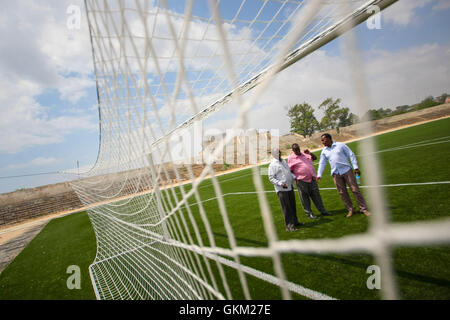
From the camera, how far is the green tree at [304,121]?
138 feet

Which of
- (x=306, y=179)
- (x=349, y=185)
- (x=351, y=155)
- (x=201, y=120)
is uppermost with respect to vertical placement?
(x=201, y=120)

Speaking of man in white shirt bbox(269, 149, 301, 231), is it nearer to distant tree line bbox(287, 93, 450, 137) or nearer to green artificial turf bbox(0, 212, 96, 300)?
green artificial turf bbox(0, 212, 96, 300)

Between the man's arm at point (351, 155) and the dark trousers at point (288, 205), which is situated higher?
the man's arm at point (351, 155)

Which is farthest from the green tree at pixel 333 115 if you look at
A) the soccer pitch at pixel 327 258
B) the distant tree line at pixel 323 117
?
the soccer pitch at pixel 327 258

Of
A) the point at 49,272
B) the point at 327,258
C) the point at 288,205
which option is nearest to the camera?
the point at 327,258

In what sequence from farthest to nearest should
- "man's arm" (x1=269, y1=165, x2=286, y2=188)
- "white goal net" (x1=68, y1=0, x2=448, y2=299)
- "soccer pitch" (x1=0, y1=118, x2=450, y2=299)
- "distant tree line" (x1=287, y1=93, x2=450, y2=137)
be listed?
"distant tree line" (x1=287, y1=93, x2=450, y2=137) < "man's arm" (x1=269, y1=165, x2=286, y2=188) < "soccer pitch" (x1=0, y1=118, x2=450, y2=299) < "white goal net" (x1=68, y1=0, x2=448, y2=299)

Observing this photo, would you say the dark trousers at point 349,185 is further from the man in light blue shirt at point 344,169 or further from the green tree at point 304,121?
the green tree at point 304,121

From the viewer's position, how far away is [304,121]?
42.6 metres

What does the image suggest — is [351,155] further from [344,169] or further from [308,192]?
[308,192]

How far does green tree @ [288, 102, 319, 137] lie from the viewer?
138 feet

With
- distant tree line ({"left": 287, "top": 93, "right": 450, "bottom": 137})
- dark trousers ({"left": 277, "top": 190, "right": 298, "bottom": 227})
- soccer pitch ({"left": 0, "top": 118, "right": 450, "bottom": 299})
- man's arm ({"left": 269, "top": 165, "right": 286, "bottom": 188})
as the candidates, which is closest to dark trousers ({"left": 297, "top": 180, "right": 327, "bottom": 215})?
soccer pitch ({"left": 0, "top": 118, "right": 450, "bottom": 299})

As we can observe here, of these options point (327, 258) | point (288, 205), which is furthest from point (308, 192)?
point (327, 258)
